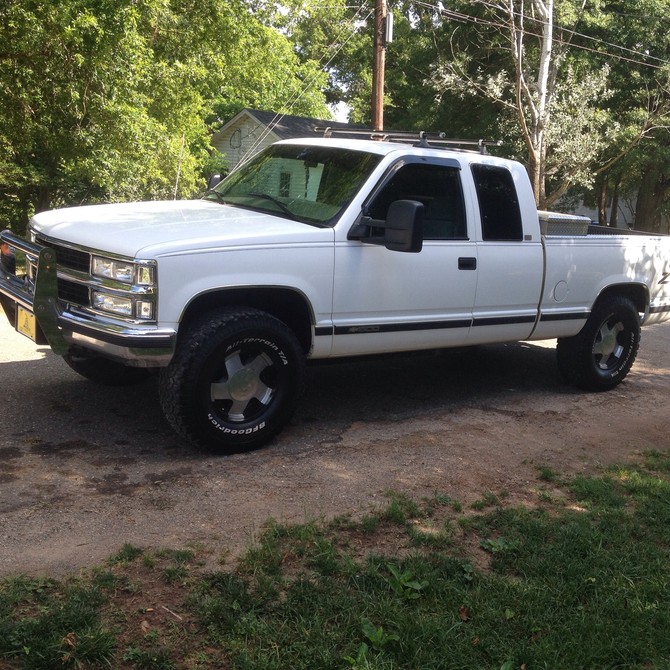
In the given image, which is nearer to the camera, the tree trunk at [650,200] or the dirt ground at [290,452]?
the dirt ground at [290,452]

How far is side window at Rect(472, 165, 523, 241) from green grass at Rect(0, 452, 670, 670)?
110 inches

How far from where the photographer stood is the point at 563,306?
7383mm

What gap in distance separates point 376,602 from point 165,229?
9.08ft

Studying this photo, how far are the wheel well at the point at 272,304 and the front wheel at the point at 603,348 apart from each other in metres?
2.97

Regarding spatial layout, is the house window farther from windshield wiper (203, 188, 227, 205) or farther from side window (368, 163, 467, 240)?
side window (368, 163, 467, 240)

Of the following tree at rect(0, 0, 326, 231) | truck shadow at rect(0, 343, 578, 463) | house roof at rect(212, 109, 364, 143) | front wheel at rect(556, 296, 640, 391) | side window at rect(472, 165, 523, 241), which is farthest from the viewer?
house roof at rect(212, 109, 364, 143)

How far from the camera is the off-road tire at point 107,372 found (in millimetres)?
6637

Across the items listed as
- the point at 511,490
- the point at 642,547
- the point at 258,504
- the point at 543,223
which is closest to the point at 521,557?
the point at 642,547

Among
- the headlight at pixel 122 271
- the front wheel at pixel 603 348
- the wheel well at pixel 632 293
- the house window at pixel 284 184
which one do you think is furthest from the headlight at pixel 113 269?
the wheel well at pixel 632 293

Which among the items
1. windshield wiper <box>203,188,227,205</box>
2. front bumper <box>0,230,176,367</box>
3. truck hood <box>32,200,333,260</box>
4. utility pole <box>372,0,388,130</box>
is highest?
utility pole <box>372,0,388,130</box>

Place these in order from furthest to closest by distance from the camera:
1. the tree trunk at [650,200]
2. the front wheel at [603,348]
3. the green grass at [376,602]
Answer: the tree trunk at [650,200]
the front wheel at [603,348]
the green grass at [376,602]

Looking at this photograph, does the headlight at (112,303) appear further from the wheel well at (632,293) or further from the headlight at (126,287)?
the wheel well at (632,293)

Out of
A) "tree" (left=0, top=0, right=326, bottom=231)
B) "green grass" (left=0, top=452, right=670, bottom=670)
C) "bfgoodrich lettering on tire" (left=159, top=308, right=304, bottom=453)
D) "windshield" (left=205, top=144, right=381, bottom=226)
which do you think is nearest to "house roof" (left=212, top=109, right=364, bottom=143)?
"tree" (left=0, top=0, right=326, bottom=231)

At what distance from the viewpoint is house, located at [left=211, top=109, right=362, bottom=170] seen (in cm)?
3381
